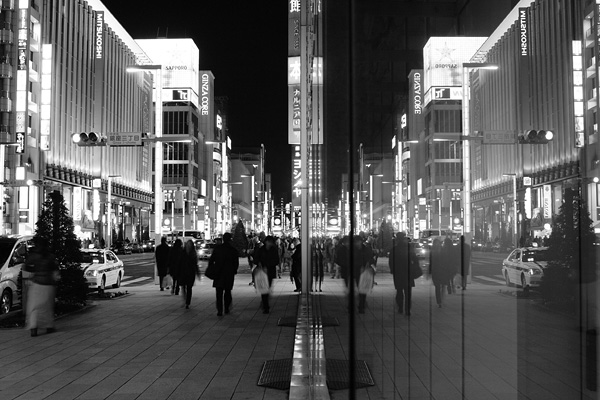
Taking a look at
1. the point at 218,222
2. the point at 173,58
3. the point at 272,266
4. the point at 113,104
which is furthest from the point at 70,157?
the point at 218,222

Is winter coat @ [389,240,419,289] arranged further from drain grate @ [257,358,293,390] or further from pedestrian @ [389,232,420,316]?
drain grate @ [257,358,293,390]

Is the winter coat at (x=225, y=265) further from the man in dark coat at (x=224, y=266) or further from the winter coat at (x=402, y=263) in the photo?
the winter coat at (x=402, y=263)

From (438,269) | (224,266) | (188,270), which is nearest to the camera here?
(438,269)

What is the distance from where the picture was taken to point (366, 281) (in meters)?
3.57

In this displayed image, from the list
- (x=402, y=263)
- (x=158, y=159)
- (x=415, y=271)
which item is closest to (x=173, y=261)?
(x=158, y=159)

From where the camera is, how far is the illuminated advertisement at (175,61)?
109 m

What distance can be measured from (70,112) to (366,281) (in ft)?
195

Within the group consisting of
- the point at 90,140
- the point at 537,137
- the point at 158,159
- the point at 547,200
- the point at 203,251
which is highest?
the point at 90,140

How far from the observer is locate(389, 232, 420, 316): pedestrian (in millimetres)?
2331

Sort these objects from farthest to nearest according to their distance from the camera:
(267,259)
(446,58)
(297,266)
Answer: (297,266) → (267,259) → (446,58)

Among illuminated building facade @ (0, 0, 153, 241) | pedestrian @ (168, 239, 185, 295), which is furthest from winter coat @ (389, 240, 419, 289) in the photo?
illuminated building facade @ (0, 0, 153, 241)

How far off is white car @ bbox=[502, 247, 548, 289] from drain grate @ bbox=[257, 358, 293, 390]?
6744 millimetres

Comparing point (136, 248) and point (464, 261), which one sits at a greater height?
point (464, 261)

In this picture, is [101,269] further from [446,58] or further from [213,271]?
[446,58]
